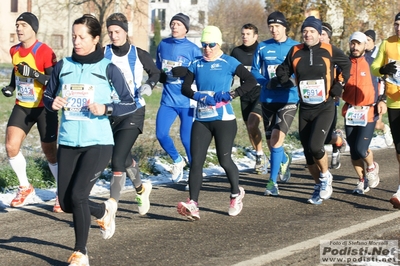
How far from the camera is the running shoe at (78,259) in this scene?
6.07m

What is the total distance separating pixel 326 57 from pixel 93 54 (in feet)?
11.4

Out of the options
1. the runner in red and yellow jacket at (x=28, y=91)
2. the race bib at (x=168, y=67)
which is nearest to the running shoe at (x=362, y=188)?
the race bib at (x=168, y=67)

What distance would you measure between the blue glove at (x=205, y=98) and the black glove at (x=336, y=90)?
5.38 ft

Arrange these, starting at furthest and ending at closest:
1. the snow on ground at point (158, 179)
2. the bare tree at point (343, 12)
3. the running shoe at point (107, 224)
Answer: the bare tree at point (343, 12) < the snow on ground at point (158, 179) < the running shoe at point (107, 224)

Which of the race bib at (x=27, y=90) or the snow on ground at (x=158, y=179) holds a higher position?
the race bib at (x=27, y=90)

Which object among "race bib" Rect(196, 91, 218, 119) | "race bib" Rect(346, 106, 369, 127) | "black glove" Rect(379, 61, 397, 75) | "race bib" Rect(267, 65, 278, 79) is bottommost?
"race bib" Rect(346, 106, 369, 127)

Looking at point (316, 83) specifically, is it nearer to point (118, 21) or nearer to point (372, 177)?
point (372, 177)

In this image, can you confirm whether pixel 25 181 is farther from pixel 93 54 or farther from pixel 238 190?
pixel 93 54

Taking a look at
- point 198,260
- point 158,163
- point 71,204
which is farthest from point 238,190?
point 158,163

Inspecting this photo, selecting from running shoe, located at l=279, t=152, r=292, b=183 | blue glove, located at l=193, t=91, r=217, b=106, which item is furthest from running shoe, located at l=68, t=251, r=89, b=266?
running shoe, located at l=279, t=152, r=292, b=183

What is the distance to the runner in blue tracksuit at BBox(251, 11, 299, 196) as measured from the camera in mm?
9961

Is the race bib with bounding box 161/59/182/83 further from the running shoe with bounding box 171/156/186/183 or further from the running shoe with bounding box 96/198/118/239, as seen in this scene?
the running shoe with bounding box 96/198/118/239

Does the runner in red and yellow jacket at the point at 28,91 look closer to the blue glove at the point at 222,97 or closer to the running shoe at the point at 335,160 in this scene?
the blue glove at the point at 222,97

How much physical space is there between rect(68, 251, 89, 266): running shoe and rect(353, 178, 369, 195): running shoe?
15.8 feet
